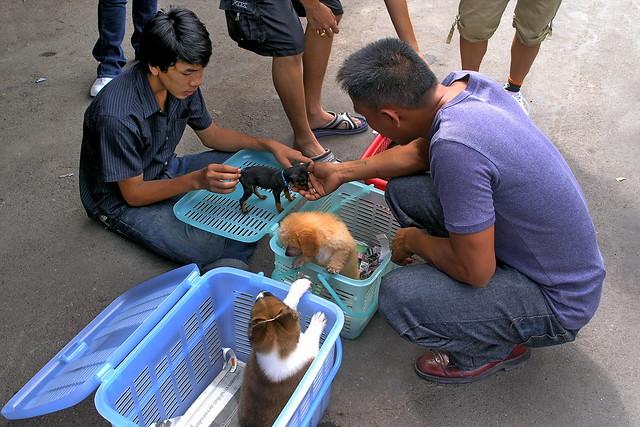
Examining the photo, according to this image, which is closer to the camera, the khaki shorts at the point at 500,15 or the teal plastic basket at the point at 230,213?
the teal plastic basket at the point at 230,213

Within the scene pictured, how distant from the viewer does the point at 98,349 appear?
1.82 metres

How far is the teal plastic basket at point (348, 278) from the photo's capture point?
2057mm

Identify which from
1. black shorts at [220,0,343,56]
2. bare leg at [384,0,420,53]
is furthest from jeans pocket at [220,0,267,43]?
bare leg at [384,0,420,53]

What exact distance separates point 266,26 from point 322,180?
0.86 meters

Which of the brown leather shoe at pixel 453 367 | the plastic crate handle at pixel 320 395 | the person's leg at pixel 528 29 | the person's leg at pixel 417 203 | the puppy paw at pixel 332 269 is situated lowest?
the brown leather shoe at pixel 453 367

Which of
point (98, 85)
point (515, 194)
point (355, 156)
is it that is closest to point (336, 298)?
point (515, 194)

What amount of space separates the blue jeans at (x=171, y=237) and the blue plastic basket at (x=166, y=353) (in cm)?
33

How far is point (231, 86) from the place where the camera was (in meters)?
3.80

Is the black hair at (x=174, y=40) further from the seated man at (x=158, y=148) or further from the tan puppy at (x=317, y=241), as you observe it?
the tan puppy at (x=317, y=241)

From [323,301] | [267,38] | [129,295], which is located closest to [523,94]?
[267,38]

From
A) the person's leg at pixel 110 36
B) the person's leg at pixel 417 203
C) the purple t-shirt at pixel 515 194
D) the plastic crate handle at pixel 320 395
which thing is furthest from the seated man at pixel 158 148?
the person's leg at pixel 110 36

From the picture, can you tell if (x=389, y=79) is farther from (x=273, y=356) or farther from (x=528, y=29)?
(x=528, y=29)

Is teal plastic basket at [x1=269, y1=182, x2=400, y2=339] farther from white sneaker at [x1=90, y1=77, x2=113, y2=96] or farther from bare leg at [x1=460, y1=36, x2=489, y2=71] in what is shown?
white sneaker at [x1=90, y1=77, x2=113, y2=96]

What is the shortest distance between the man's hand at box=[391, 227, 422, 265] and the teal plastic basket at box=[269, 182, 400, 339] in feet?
0.22
